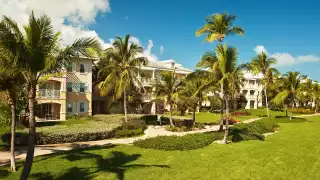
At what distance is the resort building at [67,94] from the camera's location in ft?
105

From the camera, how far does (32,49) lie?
8.58 m

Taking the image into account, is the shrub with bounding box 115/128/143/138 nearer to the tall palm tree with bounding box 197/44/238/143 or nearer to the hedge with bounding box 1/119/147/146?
the hedge with bounding box 1/119/147/146

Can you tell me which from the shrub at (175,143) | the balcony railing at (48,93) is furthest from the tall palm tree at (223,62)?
the balcony railing at (48,93)

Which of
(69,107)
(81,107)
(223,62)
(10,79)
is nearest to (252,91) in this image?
(81,107)

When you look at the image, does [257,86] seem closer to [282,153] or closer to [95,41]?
[282,153]

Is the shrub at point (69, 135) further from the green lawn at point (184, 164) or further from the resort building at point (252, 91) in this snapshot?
the resort building at point (252, 91)

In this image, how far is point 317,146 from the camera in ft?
51.8

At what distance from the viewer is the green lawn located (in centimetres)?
1043

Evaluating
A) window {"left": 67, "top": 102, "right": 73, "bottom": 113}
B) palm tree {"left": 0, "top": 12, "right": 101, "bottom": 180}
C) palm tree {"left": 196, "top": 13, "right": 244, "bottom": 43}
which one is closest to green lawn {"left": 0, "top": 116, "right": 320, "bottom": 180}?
palm tree {"left": 0, "top": 12, "right": 101, "bottom": 180}

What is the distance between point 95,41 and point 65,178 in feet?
18.7

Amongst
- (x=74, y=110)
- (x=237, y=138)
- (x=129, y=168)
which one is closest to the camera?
(x=129, y=168)

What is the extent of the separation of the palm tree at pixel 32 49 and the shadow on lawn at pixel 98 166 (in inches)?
99.4

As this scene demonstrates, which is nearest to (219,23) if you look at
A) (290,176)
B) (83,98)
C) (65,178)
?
(290,176)

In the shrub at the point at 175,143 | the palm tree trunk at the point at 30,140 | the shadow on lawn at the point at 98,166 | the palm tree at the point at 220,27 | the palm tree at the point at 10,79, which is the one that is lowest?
the shadow on lawn at the point at 98,166
